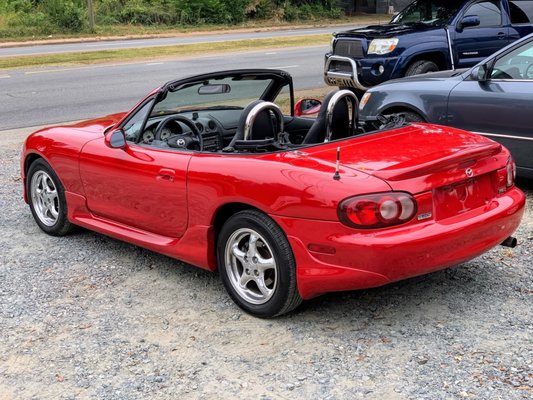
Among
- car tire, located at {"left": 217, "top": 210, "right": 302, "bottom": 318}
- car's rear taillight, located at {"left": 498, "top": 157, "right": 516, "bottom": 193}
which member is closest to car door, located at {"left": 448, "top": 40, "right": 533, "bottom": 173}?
car's rear taillight, located at {"left": 498, "top": 157, "right": 516, "bottom": 193}

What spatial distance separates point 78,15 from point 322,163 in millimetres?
32562

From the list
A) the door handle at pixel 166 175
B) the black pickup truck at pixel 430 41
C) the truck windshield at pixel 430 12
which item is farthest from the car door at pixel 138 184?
the truck windshield at pixel 430 12

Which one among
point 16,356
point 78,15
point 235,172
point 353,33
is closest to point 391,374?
point 235,172

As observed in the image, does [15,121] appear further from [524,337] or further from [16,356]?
[524,337]

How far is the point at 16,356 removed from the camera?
3.99 meters

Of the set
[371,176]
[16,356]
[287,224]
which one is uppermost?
[371,176]

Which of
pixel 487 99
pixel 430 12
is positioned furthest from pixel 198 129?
pixel 430 12

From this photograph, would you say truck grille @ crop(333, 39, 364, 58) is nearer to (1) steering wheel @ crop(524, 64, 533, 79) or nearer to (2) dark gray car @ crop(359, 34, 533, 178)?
(2) dark gray car @ crop(359, 34, 533, 178)

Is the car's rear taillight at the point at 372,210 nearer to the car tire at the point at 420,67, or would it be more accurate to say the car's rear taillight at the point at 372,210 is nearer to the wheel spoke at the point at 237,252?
the wheel spoke at the point at 237,252

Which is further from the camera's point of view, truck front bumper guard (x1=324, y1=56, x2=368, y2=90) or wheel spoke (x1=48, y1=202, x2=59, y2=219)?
truck front bumper guard (x1=324, y1=56, x2=368, y2=90)

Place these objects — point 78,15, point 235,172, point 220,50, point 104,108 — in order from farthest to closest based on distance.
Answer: point 78,15 → point 220,50 → point 104,108 → point 235,172

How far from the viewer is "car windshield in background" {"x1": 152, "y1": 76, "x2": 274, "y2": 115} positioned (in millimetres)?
5195

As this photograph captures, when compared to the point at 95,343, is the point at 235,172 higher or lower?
higher

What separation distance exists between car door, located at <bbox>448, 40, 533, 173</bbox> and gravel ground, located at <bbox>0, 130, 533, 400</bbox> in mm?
1438
